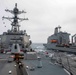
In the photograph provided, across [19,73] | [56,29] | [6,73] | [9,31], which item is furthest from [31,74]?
[56,29]

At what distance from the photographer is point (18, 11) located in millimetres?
22578

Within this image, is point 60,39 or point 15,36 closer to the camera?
point 15,36

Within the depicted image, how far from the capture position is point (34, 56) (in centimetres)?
1420

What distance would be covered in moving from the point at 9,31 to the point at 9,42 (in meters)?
2.06

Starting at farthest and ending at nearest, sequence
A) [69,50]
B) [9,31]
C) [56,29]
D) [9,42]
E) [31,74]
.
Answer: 1. [56,29]
2. [69,50]
3. [9,31]
4. [9,42]
5. [31,74]

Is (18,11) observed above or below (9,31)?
above

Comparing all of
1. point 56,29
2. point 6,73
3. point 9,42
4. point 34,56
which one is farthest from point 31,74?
point 56,29

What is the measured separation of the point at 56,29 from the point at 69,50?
74.3ft

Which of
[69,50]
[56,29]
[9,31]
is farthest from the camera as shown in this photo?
[56,29]

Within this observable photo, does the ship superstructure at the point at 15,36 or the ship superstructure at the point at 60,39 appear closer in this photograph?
the ship superstructure at the point at 15,36

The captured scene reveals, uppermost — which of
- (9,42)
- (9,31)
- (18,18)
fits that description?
(18,18)

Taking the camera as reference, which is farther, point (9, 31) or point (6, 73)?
point (9, 31)

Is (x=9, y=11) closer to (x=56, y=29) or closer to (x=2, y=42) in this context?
(x=2, y=42)

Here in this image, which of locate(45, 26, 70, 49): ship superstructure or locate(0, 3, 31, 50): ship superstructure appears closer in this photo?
locate(0, 3, 31, 50): ship superstructure
